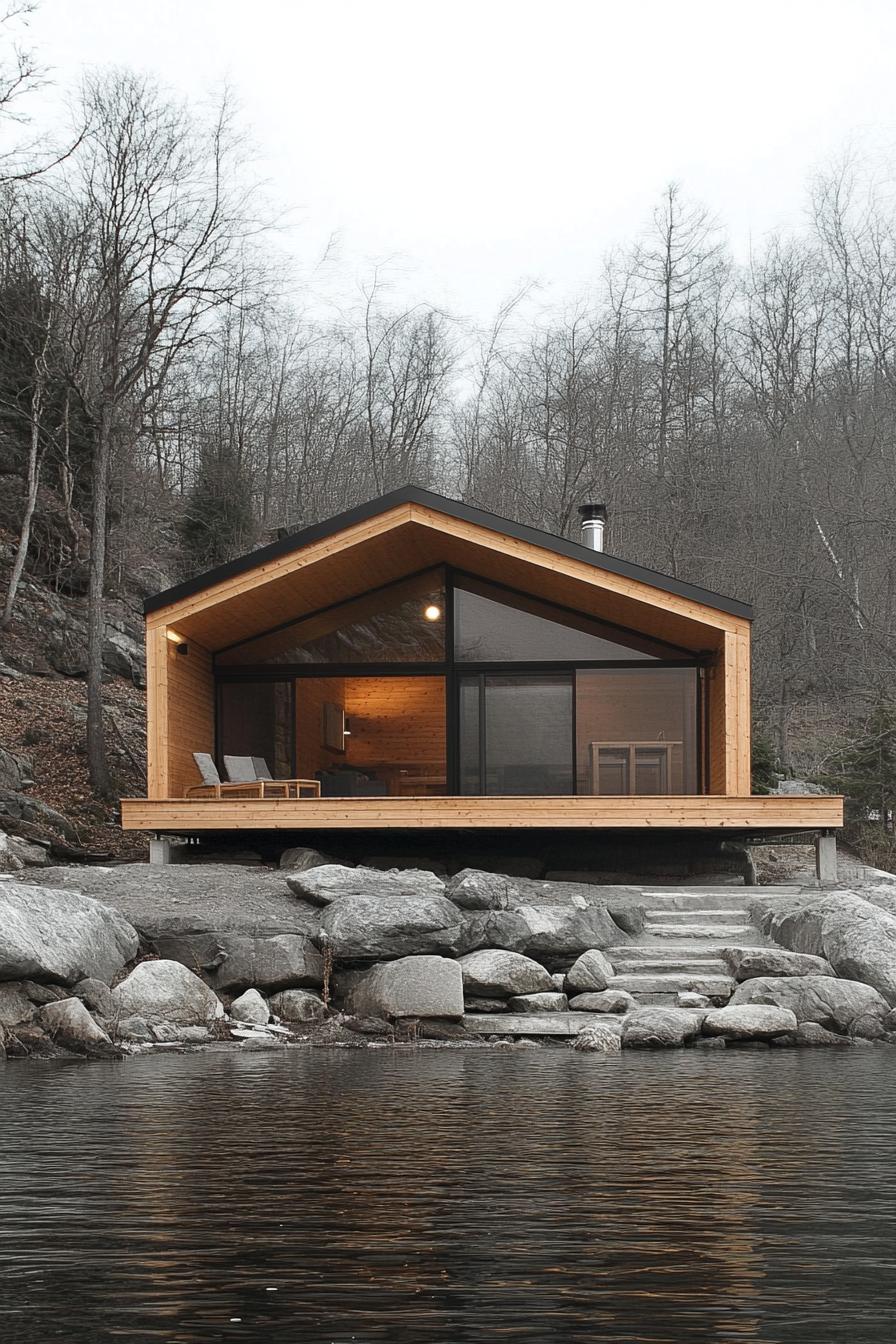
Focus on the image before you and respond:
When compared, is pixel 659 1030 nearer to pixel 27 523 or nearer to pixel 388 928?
pixel 388 928

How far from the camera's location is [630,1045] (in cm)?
1004

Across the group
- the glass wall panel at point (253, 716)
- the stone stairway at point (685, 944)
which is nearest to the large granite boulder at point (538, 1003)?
the stone stairway at point (685, 944)

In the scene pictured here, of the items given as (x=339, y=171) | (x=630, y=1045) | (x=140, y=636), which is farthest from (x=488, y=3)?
(x=630, y=1045)

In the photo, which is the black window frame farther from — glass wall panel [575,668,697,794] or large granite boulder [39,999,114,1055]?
large granite boulder [39,999,114,1055]

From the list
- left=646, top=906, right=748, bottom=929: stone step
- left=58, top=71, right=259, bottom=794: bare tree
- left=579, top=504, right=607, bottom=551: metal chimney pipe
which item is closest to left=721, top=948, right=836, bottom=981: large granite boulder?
left=646, top=906, right=748, bottom=929: stone step

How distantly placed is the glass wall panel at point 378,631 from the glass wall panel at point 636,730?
2041 millimetres

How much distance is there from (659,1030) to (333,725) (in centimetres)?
852

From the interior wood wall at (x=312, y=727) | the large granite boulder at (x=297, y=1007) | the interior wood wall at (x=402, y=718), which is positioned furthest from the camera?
the interior wood wall at (x=312, y=727)

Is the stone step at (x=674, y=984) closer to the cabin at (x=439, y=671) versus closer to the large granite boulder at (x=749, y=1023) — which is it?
the large granite boulder at (x=749, y=1023)

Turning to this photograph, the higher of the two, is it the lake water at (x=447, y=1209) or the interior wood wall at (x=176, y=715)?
the interior wood wall at (x=176, y=715)

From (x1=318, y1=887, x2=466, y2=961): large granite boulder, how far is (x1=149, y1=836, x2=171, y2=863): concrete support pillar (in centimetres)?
430

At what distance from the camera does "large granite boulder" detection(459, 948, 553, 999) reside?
36.1ft

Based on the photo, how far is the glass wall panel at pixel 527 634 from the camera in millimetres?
17297

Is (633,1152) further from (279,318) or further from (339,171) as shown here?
(339,171)
